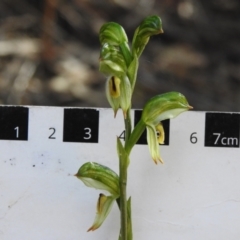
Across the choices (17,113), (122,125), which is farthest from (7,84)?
(122,125)

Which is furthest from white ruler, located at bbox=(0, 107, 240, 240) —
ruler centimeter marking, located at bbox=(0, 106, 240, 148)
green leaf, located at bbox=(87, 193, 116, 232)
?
green leaf, located at bbox=(87, 193, 116, 232)

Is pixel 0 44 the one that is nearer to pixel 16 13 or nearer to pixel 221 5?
pixel 16 13

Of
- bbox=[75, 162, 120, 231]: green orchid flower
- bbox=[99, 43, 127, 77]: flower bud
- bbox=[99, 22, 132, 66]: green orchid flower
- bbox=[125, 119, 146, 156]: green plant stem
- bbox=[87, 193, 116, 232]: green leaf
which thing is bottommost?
bbox=[87, 193, 116, 232]: green leaf

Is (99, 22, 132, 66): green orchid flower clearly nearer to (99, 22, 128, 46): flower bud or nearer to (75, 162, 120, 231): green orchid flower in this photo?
(99, 22, 128, 46): flower bud

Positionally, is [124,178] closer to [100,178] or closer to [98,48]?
[100,178]

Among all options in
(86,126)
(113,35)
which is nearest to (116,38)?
(113,35)

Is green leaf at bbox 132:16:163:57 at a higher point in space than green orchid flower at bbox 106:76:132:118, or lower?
higher

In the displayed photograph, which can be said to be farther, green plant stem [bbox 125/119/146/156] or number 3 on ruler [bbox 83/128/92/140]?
number 3 on ruler [bbox 83/128/92/140]
